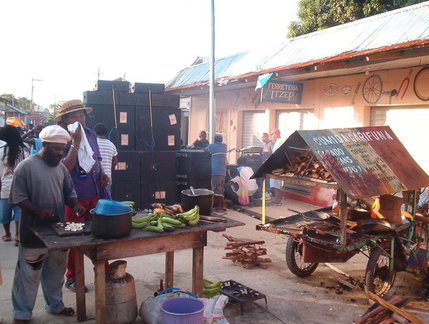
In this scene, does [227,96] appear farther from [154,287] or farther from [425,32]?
[154,287]

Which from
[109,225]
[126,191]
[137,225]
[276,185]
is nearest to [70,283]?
[137,225]

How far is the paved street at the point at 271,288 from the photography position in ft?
15.0

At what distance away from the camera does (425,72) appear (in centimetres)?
818

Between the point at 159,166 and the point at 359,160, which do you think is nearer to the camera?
→ the point at 359,160

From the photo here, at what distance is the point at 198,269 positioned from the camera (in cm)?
426

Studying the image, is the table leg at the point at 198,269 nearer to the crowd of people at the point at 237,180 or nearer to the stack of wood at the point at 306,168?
the stack of wood at the point at 306,168

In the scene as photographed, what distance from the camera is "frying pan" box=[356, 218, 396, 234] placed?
519cm

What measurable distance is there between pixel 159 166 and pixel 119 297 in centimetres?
585

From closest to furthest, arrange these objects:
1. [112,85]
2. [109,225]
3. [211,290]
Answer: [109,225] < [211,290] < [112,85]

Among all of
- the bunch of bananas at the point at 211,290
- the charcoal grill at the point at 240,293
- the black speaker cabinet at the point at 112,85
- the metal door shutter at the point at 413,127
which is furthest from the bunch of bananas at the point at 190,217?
the metal door shutter at the point at 413,127

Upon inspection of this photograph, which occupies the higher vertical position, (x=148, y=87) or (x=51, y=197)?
(x=148, y=87)

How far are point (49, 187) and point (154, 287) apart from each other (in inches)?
80.1

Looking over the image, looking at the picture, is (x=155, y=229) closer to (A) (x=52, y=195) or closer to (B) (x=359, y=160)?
(A) (x=52, y=195)

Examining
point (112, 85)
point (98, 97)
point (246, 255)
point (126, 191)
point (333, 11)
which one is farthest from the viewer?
point (333, 11)
